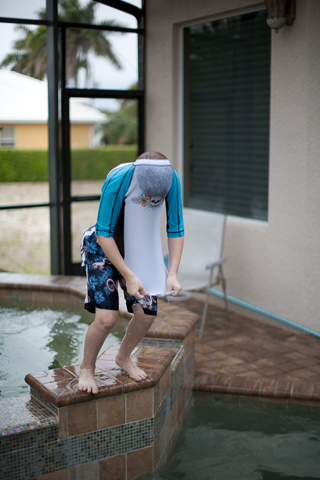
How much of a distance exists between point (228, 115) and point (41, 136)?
1.95 m

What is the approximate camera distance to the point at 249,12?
18.3 feet

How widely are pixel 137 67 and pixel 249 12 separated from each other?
162 cm

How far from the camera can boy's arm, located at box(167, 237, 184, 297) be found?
110 inches

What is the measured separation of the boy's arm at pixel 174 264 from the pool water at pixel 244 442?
94 cm

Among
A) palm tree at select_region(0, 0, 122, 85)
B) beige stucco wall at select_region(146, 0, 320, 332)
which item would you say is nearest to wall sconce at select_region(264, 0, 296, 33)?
beige stucco wall at select_region(146, 0, 320, 332)

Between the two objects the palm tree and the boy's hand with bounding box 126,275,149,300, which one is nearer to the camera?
the boy's hand with bounding box 126,275,149,300

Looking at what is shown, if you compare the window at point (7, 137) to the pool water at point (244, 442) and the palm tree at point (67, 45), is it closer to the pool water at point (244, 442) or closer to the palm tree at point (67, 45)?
the palm tree at point (67, 45)

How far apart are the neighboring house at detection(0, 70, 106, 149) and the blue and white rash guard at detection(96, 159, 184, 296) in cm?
387

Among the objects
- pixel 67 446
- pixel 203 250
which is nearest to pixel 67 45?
pixel 203 250

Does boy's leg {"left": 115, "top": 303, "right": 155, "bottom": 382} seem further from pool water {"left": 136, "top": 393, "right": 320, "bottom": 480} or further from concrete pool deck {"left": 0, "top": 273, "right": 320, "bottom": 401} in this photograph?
concrete pool deck {"left": 0, "top": 273, "right": 320, "bottom": 401}

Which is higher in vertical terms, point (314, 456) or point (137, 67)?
point (137, 67)

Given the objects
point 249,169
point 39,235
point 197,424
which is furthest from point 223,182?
point 197,424

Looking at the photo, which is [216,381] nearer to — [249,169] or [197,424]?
[197,424]

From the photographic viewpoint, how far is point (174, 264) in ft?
9.30
